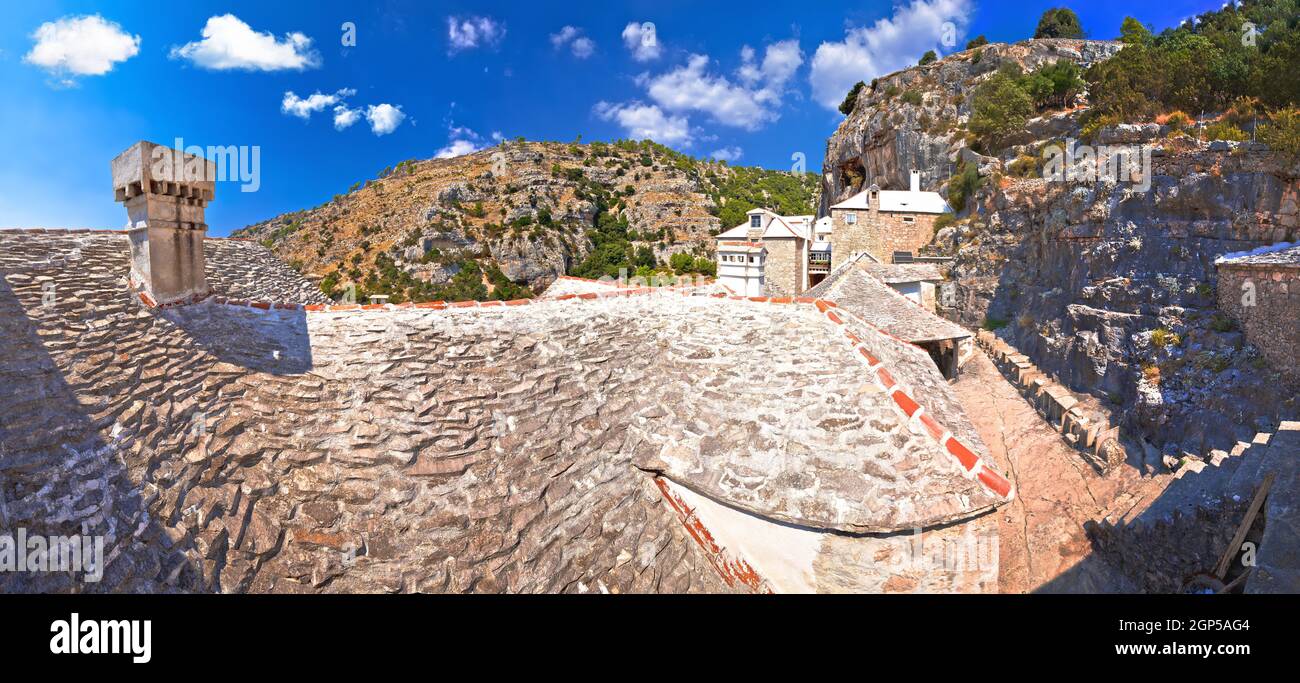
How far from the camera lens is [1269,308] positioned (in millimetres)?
14766

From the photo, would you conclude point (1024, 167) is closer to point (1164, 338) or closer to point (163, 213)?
point (1164, 338)

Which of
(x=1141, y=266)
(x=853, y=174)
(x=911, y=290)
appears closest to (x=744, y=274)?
(x=911, y=290)

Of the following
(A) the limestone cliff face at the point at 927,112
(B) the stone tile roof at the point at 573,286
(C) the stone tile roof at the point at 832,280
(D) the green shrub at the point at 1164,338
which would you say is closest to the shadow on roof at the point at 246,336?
(B) the stone tile roof at the point at 573,286

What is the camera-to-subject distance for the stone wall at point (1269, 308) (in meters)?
13.9

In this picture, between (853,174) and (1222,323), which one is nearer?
(1222,323)

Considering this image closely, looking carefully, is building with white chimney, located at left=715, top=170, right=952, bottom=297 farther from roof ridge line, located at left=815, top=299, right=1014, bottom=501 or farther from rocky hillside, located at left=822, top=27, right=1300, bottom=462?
roof ridge line, located at left=815, top=299, right=1014, bottom=501

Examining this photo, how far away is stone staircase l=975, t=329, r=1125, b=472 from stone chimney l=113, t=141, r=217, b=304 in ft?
66.5

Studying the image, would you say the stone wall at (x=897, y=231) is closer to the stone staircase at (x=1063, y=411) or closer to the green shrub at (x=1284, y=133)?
the stone staircase at (x=1063, y=411)

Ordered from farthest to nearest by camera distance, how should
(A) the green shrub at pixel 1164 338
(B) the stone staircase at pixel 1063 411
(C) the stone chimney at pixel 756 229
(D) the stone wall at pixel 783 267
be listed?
(C) the stone chimney at pixel 756 229, (D) the stone wall at pixel 783 267, (A) the green shrub at pixel 1164 338, (B) the stone staircase at pixel 1063 411

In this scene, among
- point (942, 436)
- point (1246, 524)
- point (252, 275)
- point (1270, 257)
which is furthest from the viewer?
point (1270, 257)

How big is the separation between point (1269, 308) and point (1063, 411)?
5.36 m

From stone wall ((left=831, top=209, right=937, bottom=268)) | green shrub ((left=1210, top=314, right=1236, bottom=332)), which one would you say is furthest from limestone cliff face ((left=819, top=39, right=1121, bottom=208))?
green shrub ((left=1210, top=314, right=1236, bottom=332))

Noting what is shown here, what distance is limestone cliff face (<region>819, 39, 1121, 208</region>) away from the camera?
4119cm

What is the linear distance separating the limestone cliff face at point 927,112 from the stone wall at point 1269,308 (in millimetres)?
25981
